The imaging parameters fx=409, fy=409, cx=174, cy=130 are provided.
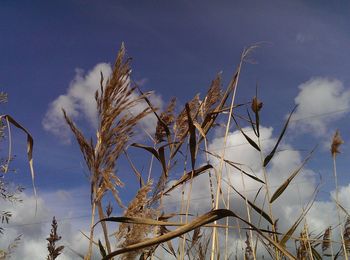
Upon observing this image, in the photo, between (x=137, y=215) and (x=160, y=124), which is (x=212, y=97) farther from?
(x=137, y=215)

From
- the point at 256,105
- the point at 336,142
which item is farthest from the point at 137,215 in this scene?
the point at 336,142

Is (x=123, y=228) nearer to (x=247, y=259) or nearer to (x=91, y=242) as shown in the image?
(x=91, y=242)

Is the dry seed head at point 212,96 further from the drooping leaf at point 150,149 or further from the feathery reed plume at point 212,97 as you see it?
the drooping leaf at point 150,149

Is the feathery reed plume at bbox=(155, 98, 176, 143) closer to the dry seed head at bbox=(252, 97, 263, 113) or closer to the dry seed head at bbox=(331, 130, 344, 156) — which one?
the dry seed head at bbox=(252, 97, 263, 113)

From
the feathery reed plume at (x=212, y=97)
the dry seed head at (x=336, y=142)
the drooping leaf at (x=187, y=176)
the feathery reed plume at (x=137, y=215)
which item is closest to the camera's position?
the feathery reed plume at (x=137, y=215)

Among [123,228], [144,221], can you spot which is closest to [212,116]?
[123,228]

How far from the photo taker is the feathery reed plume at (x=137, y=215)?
1.99 metres

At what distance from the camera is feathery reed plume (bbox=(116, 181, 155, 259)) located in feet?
6.52

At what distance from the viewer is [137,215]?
2104 millimetres

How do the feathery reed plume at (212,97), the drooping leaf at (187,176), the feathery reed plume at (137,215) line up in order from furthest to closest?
the feathery reed plume at (212,97)
the drooping leaf at (187,176)
the feathery reed plume at (137,215)

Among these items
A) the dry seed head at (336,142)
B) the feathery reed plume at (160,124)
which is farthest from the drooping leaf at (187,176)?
the dry seed head at (336,142)

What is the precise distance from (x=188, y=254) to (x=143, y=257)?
710mm

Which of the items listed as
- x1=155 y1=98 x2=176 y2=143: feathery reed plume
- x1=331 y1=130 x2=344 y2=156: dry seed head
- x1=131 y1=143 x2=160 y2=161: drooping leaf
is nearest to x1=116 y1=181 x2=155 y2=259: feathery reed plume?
x1=131 y1=143 x2=160 y2=161: drooping leaf

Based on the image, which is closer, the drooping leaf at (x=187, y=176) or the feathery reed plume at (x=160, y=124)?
the drooping leaf at (x=187, y=176)
